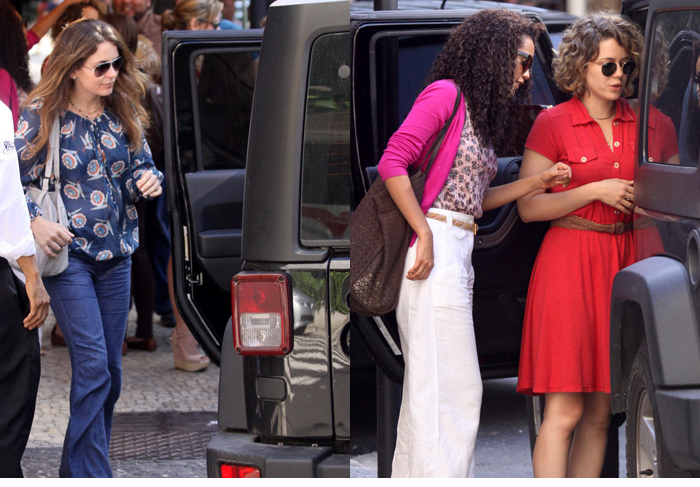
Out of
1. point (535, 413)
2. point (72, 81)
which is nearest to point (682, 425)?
point (535, 413)

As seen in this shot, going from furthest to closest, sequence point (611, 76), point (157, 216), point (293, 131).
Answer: point (157, 216)
point (611, 76)
point (293, 131)

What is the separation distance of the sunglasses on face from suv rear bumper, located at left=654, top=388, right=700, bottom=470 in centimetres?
107

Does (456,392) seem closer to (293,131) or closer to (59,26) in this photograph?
(293,131)

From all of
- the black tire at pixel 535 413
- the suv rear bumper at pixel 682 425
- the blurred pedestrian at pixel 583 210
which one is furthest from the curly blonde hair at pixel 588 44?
the black tire at pixel 535 413

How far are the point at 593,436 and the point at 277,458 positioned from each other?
118cm

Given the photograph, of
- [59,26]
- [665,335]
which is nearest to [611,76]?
[665,335]

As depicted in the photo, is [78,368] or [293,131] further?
[78,368]

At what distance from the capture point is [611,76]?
3.15m

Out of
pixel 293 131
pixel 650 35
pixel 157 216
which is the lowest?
pixel 157 216

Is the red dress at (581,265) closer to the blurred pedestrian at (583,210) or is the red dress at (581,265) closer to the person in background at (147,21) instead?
the blurred pedestrian at (583,210)

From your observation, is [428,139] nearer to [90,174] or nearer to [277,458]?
[277,458]

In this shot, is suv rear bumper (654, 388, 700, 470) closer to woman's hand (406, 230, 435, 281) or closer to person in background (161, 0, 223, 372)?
woman's hand (406, 230, 435, 281)

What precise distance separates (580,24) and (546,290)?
0.85 m

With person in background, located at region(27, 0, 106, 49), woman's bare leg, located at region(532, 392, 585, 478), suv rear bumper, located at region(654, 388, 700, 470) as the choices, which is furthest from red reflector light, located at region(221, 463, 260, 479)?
person in background, located at region(27, 0, 106, 49)
